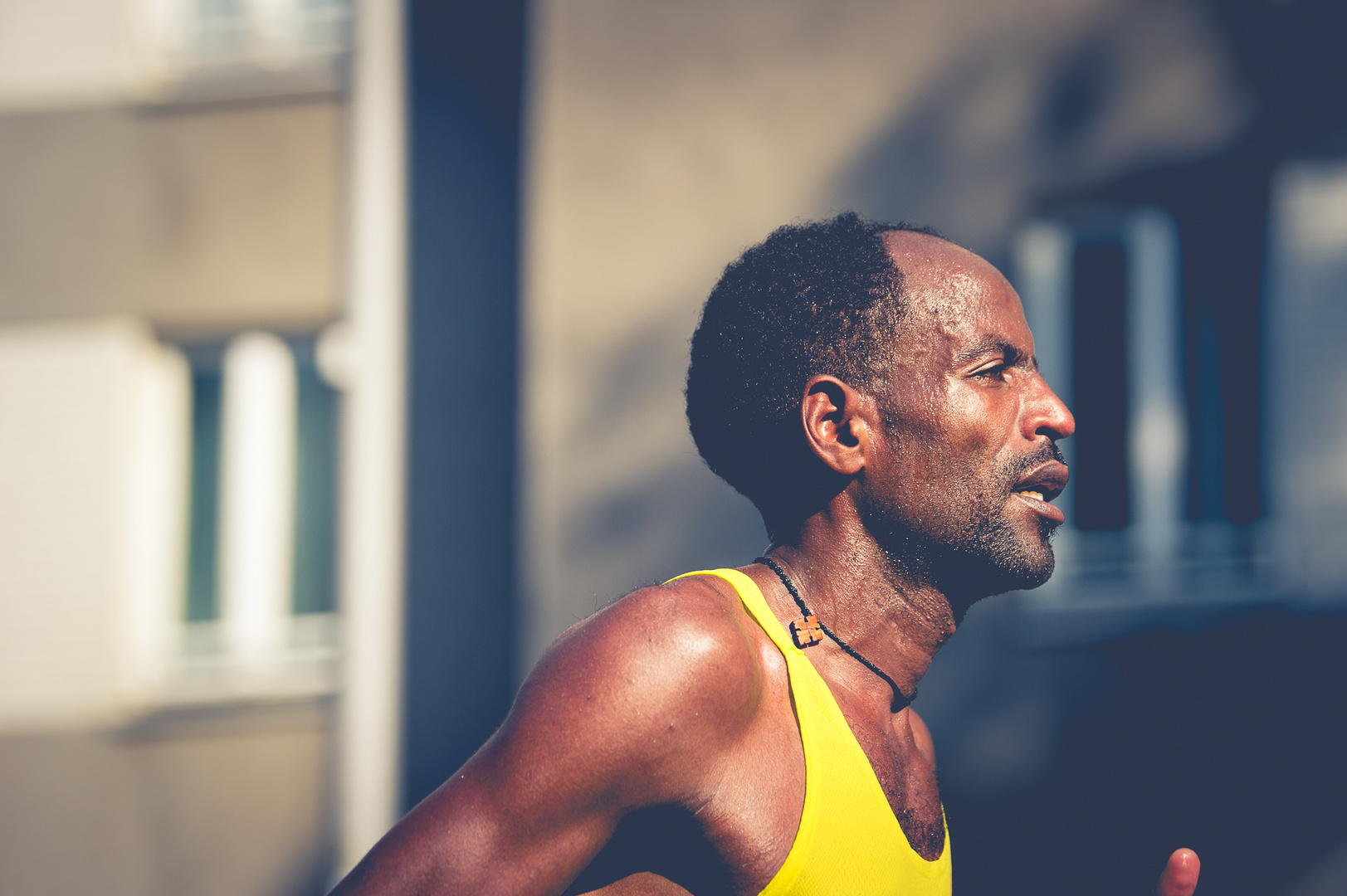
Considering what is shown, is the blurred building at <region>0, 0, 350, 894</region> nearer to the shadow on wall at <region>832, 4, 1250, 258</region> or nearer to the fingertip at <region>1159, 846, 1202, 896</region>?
the shadow on wall at <region>832, 4, 1250, 258</region>

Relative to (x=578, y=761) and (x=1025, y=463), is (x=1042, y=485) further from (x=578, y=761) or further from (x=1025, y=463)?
(x=578, y=761)

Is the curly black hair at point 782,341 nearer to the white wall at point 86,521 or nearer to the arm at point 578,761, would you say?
the arm at point 578,761

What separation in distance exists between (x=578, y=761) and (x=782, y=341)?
2.92 feet

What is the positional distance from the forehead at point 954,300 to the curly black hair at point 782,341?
1.2 inches

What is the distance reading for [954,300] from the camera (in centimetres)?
199

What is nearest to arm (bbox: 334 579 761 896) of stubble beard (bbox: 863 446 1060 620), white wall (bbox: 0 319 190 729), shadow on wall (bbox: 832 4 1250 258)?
stubble beard (bbox: 863 446 1060 620)

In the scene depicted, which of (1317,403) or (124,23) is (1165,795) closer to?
(1317,403)

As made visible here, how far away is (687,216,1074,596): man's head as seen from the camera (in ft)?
6.42

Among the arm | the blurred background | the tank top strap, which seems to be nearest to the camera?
the arm

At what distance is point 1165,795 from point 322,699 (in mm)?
4548

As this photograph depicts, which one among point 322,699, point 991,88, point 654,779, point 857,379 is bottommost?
point 322,699

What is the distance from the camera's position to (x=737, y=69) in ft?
19.6

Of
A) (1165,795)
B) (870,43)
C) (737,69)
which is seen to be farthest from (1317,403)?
(737,69)

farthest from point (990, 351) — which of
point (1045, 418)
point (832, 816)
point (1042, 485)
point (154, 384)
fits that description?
point (154, 384)
